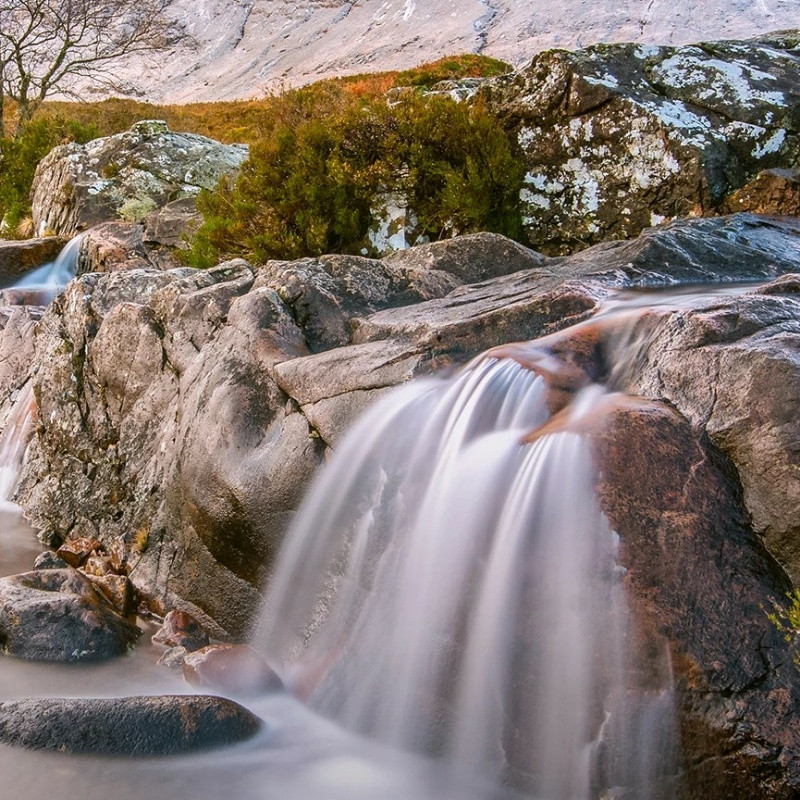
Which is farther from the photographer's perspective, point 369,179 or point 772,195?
point 369,179

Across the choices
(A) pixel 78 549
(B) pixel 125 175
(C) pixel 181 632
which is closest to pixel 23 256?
(B) pixel 125 175

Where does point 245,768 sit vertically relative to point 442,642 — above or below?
below

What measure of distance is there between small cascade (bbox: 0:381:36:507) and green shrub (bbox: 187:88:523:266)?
2.98 meters

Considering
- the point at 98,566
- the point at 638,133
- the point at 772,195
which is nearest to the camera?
the point at 98,566

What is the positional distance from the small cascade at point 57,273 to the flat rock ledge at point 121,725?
34.1ft

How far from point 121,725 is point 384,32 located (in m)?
50.2

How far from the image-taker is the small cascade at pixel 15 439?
27.3ft

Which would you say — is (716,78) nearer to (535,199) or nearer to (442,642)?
(535,199)

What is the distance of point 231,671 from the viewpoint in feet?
15.0

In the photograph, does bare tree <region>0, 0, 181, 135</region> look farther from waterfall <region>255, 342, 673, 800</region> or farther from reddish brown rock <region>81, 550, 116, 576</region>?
waterfall <region>255, 342, 673, 800</region>

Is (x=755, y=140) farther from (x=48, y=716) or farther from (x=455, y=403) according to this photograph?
(x=48, y=716)

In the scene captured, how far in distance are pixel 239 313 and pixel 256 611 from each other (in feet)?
7.62

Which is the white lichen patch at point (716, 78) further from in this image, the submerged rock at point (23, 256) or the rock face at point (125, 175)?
the submerged rock at point (23, 256)

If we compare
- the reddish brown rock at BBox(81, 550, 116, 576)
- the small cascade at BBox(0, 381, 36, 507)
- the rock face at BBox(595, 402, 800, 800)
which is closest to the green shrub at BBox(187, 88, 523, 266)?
the small cascade at BBox(0, 381, 36, 507)
